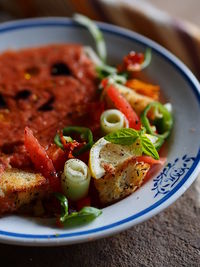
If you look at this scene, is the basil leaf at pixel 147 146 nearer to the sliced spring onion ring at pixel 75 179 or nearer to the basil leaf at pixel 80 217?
the sliced spring onion ring at pixel 75 179

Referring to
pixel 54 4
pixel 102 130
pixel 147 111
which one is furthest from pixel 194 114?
pixel 54 4

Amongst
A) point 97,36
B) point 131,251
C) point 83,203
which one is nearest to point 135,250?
point 131,251

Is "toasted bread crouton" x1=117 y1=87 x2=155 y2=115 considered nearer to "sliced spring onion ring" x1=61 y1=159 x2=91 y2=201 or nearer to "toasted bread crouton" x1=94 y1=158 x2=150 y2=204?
"toasted bread crouton" x1=94 y1=158 x2=150 y2=204

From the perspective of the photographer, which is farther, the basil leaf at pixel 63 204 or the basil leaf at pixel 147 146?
the basil leaf at pixel 147 146

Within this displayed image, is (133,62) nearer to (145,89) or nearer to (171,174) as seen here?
(145,89)

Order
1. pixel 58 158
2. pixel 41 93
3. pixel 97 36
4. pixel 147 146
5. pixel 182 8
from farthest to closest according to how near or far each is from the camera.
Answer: pixel 182 8 → pixel 97 36 → pixel 41 93 → pixel 58 158 → pixel 147 146

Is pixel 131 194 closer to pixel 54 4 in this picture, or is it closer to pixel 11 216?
pixel 11 216

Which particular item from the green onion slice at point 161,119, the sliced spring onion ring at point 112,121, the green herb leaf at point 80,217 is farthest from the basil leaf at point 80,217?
the green onion slice at point 161,119

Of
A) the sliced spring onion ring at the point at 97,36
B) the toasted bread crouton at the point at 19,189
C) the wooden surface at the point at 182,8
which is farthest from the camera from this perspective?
the wooden surface at the point at 182,8
